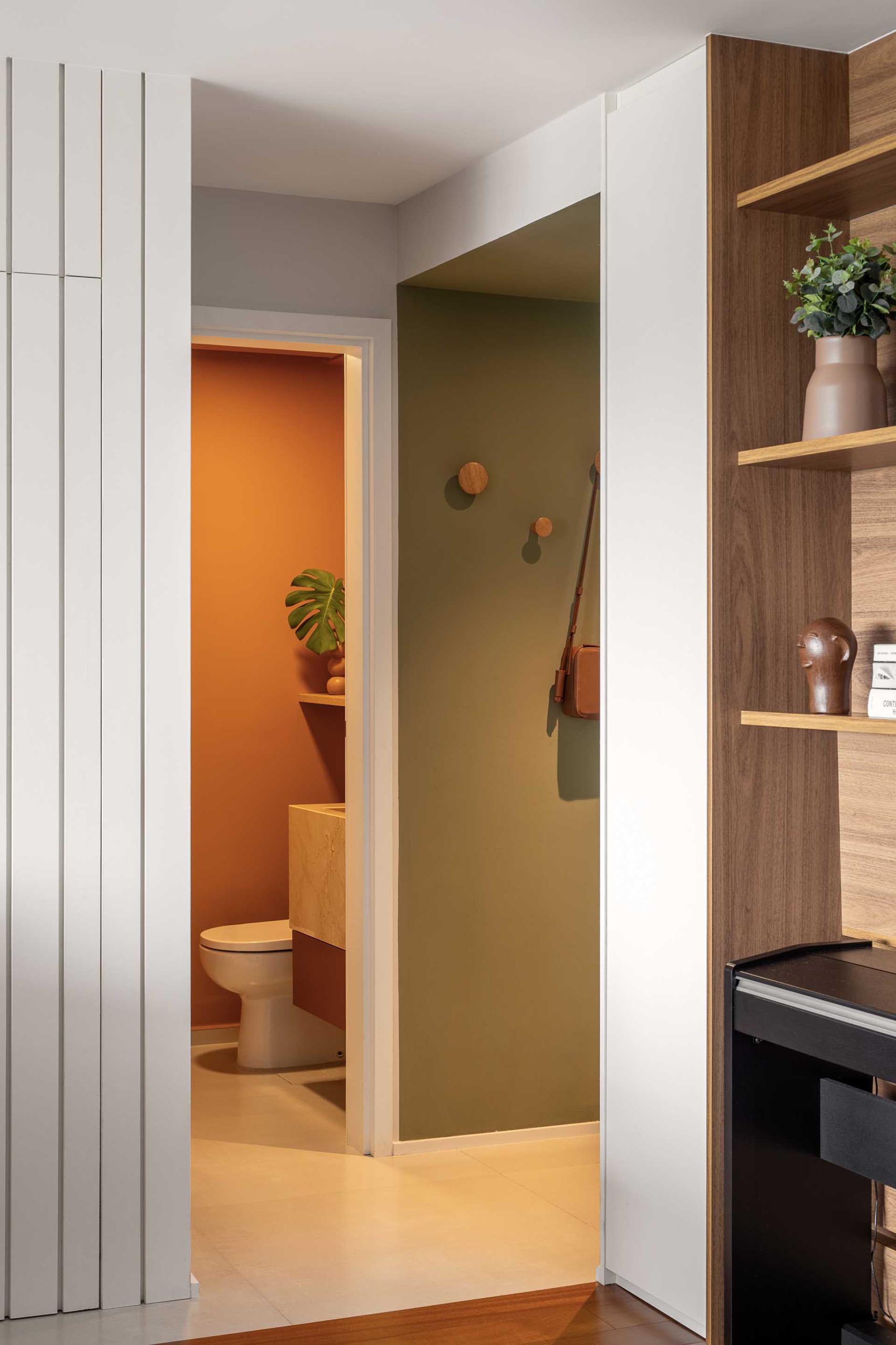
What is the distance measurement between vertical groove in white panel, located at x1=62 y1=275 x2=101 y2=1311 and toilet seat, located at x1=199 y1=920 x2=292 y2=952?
77.6 inches

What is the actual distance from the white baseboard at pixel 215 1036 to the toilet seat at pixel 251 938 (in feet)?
1.32

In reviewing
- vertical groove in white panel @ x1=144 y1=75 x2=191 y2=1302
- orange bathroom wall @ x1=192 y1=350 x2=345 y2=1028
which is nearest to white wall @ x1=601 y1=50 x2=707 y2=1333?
→ vertical groove in white panel @ x1=144 y1=75 x2=191 y2=1302

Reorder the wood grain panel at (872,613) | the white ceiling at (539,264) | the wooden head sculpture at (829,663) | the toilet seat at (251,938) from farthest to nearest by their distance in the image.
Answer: the toilet seat at (251,938) < the white ceiling at (539,264) < the wood grain panel at (872,613) < the wooden head sculpture at (829,663)

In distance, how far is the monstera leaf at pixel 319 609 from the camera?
18.1 ft

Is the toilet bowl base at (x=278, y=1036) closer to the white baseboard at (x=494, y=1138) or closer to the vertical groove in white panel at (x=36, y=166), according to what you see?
the white baseboard at (x=494, y=1138)

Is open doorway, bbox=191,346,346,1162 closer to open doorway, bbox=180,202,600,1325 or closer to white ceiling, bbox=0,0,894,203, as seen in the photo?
open doorway, bbox=180,202,600,1325

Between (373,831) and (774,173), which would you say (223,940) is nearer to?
(373,831)

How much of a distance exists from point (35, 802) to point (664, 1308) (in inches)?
68.4

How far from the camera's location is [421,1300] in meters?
3.25

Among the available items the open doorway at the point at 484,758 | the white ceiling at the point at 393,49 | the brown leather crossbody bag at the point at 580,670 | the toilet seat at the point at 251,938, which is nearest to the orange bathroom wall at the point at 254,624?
the toilet seat at the point at 251,938

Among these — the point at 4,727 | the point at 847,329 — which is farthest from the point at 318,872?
the point at 847,329

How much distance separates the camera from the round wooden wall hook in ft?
14.4

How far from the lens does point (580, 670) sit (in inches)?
177

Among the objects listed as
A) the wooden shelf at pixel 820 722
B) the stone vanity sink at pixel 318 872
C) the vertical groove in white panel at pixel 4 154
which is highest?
the vertical groove in white panel at pixel 4 154
